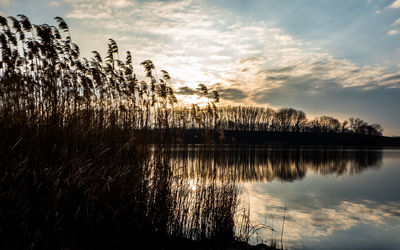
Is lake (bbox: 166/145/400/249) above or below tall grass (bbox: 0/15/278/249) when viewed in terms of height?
below

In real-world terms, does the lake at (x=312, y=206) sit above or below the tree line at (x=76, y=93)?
below

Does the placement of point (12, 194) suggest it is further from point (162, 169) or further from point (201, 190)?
point (201, 190)

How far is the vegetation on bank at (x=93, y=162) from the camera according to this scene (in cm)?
391

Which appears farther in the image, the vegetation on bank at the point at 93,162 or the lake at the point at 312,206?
the lake at the point at 312,206

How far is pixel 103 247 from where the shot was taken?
13.7ft

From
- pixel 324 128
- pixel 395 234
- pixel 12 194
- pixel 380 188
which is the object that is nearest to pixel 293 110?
pixel 324 128

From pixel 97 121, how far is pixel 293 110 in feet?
461

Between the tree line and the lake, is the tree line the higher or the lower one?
the higher one

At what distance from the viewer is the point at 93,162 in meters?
5.25

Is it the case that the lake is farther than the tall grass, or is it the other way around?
the lake

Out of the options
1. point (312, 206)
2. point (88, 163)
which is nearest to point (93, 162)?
point (88, 163)

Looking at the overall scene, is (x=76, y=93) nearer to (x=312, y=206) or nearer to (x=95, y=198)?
(x=95, y=198)

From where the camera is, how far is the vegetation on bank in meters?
3.91

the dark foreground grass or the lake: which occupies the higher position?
the dark foreground grass
